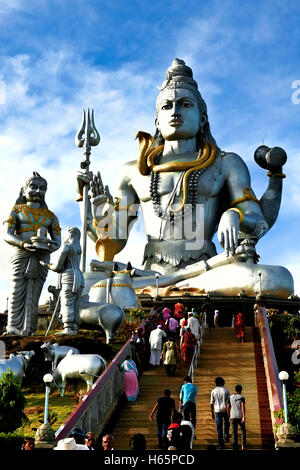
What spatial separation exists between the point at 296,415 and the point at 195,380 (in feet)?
9.76

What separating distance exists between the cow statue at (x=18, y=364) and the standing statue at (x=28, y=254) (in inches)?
98.4

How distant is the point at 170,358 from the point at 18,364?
8.62 feet

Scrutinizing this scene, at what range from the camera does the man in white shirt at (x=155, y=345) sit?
13.7 m

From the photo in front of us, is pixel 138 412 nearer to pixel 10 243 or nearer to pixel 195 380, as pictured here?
pixel 195 380

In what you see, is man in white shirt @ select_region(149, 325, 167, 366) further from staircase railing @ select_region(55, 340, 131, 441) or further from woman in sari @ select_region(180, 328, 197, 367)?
staircase railing @ select_region(55, 340, 131, 441)

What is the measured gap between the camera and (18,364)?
12555 millimetres

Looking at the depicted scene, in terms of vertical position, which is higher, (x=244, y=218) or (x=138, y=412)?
(x=244, y=218)

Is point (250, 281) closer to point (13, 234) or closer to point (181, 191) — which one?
point (181, 191)

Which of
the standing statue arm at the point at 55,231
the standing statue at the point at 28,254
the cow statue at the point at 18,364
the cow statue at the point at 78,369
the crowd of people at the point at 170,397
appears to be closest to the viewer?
the crowd of people at the point at 170,397

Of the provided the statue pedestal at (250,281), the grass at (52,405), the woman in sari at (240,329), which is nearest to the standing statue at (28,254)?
the grass at (52,405)

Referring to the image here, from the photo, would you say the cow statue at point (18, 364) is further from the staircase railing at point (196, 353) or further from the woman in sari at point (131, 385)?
the staircase railing at point (196, 353)

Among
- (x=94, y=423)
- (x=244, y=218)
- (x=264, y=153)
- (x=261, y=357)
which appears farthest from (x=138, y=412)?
(x=264, y=153)

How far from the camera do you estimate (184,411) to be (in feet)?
32.2

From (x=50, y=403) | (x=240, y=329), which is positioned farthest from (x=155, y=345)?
(x=50, y=403)
